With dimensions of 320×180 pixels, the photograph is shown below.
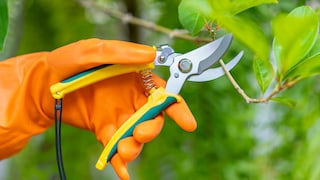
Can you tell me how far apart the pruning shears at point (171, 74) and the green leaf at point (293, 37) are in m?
0.05

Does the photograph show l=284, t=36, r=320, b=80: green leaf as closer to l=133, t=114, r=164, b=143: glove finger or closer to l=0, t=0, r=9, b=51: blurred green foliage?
l=133, t=114, r=164, b=143: glove finger

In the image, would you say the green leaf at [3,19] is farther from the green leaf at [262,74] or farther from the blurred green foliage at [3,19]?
the green leaf at [262,74]

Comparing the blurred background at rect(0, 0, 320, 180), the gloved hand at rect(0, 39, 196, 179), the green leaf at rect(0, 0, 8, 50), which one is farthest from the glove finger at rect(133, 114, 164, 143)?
the blurred background at rect(0, 0, 320, 180)

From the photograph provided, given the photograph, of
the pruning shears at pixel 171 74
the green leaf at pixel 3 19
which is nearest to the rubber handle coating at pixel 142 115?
the pruning shears at pixel 171 74

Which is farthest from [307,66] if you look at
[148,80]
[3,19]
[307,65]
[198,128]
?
[198,128]

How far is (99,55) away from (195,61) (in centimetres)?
7

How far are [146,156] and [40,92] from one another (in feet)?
1.32

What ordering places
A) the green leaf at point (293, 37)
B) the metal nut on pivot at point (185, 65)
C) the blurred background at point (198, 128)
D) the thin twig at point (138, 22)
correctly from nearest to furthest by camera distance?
the green leaf at point (293, 37)
the metal nut on pivot at point (185, 65)
the thin twig at point (138, 22)
the blurred background at point (198, 128)

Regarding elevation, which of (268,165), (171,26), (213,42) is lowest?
(268,165)

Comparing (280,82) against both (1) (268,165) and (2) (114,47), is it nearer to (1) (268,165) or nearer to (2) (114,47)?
(2) (114,47)

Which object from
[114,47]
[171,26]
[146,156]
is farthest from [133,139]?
[146,156]

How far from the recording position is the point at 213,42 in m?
0.39

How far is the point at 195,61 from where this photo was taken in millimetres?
395

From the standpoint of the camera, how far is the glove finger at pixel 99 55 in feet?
1.27
